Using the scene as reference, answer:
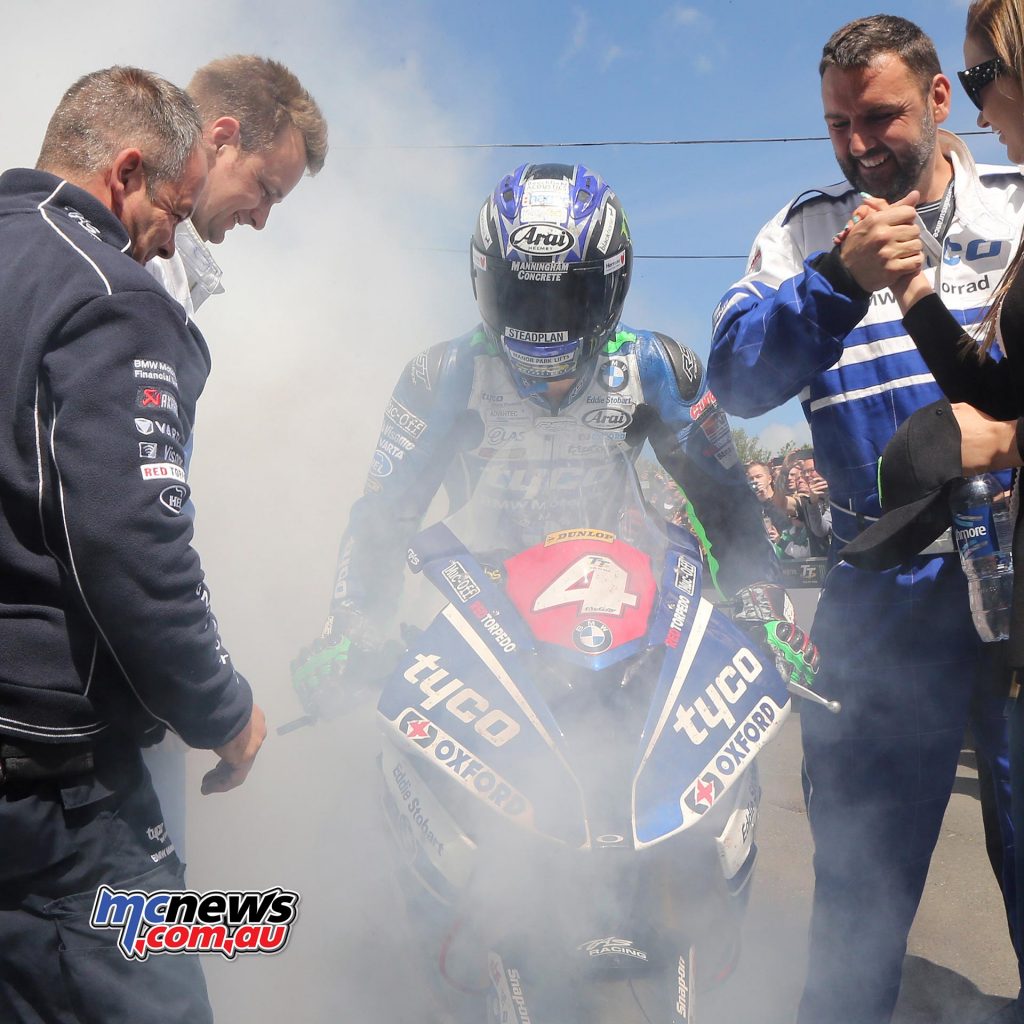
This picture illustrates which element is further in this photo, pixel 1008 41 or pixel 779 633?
pixel 779 633

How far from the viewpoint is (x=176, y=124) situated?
1760mm

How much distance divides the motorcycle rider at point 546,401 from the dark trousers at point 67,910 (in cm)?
127

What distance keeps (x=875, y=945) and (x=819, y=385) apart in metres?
1.35

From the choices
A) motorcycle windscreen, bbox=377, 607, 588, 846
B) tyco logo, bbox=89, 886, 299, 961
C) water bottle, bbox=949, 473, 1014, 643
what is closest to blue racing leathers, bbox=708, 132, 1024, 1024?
water bottle, bbox=949, 473, 1014, 643

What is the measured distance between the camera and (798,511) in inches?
275

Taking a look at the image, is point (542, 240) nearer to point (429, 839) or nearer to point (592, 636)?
point (592, 636)

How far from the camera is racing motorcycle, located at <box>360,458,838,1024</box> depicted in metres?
1.74

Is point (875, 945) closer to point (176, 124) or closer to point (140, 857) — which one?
point (140, 857)

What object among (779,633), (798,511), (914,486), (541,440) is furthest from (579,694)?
(798,511)

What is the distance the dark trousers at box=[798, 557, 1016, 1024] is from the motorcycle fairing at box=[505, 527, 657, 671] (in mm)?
672

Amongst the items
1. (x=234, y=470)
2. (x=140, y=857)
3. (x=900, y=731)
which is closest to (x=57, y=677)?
(x=140, y=857)

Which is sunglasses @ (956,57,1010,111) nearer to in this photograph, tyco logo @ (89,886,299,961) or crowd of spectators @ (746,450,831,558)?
tyco logo @ (89,886,299,961)

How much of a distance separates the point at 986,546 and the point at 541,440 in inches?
50.8

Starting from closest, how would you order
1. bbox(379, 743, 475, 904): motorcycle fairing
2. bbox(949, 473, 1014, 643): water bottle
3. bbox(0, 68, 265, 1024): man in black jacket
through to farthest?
bbox(0, 68, 265, 1024): man in black jacket, bbox(379, 743, 475, 904): motorcycle fairing, bbox(949, 473, 1014, 643): water bottle
